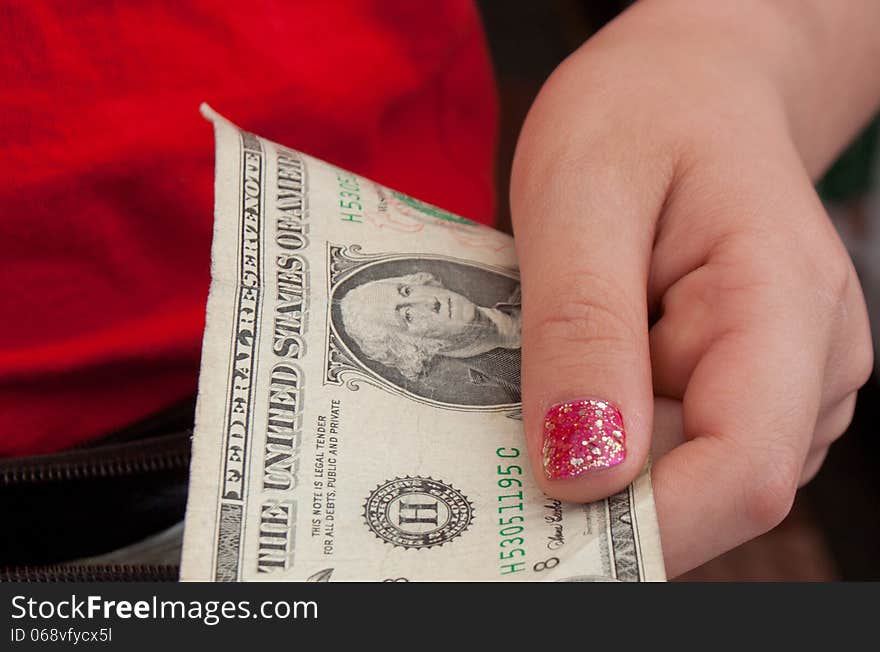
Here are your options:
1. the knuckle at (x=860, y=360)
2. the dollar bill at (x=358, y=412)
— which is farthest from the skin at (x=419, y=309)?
the knuckle at (x=860, y=360)

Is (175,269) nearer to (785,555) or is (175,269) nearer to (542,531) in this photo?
(542,531)

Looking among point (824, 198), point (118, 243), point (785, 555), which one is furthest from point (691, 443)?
point (824, 198)

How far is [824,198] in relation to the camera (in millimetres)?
1491

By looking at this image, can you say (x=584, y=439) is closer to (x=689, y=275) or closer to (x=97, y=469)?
(x=689, y=275)

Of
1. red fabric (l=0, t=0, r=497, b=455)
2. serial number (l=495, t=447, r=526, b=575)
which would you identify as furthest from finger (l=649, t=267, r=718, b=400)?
red fabric (l=0, t=0, r=497, b=455)

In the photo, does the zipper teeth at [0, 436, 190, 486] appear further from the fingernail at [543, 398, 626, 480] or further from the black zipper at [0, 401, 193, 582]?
the fingernail at [543, 398, 626, 480]

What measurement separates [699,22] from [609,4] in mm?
966

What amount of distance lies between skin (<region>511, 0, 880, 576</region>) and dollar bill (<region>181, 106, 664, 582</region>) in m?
0.04

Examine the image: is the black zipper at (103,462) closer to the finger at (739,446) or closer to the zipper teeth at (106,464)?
the zipper teeth at (106,464)

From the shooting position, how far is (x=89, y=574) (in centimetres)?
49

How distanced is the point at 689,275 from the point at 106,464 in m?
0.35

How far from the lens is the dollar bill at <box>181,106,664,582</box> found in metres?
0.44

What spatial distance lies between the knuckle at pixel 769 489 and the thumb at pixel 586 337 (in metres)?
0.06

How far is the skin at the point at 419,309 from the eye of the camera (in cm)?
52
